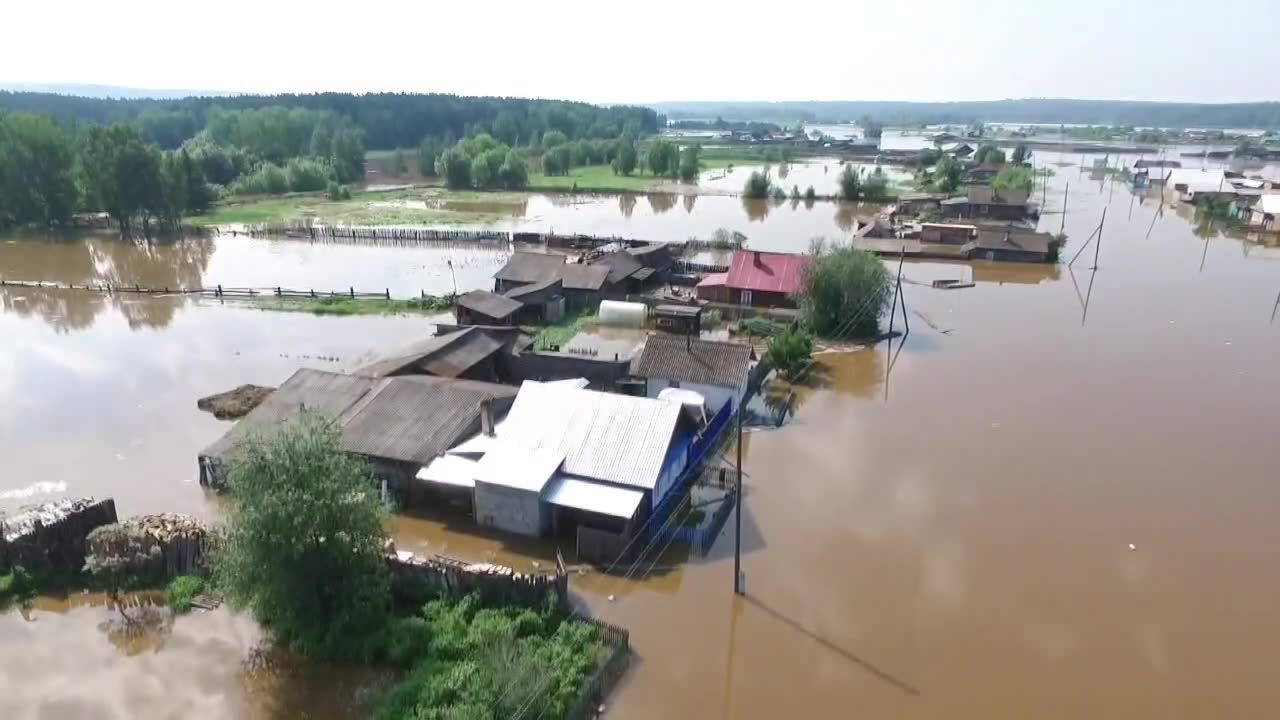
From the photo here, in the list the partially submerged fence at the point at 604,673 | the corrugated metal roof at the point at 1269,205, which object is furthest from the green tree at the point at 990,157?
the partially submerged fence at the point at 604,673

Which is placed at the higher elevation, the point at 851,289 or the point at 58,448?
the point at 851,289

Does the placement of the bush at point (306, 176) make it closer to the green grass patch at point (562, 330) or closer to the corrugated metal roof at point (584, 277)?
the corrugated metal roof at point (584, 277)

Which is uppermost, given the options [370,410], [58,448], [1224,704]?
[370,410]

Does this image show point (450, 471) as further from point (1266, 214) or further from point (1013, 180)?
point (1013, 180)

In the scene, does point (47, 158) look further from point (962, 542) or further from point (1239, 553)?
point (1239, 553)

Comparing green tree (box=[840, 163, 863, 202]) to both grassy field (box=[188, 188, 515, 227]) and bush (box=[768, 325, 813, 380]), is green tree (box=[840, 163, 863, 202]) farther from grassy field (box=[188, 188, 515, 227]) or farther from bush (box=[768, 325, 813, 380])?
bush (box=[768, 325, 813, 380])

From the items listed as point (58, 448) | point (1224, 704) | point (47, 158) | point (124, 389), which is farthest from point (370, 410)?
point (47, 158)

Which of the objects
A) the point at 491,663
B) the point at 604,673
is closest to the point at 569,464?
the point at 604,673
